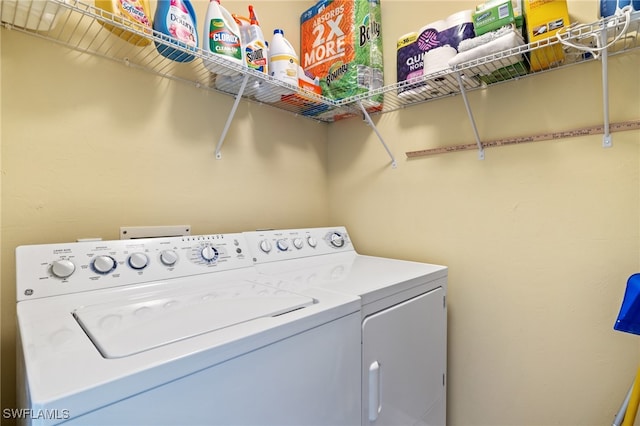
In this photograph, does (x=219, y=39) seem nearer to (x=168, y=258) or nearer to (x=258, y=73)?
(x=258, y=73)

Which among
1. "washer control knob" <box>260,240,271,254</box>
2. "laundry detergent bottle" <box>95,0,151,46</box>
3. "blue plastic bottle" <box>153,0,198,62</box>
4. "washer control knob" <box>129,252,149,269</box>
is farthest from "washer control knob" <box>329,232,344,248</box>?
"laundry detergent bottle" <box>95,0,151,46</box>

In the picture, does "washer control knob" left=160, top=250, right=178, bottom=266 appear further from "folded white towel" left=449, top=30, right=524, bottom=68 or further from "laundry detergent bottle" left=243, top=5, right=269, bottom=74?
"folded white towel" left=449, top=30, right=524, bottom=68

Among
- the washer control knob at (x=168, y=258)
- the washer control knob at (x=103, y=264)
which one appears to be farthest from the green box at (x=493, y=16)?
the washer control knob at (x=103, y=264)

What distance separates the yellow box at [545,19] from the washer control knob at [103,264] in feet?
5.42

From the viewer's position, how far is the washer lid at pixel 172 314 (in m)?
0.67

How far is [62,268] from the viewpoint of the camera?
38.4 inches

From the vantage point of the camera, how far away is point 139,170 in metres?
1.37

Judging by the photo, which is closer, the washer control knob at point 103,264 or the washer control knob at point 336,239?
the washer control knob at point 103,264

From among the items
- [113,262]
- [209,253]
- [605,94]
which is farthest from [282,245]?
[605,94]

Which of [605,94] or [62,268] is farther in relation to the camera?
[605,94]

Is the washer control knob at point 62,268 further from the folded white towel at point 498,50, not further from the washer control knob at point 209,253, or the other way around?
the folded white towel at point 498,50

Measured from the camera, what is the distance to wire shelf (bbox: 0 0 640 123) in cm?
103

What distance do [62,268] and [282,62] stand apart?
1.22m

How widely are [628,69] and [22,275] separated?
212 cm
